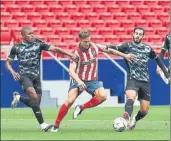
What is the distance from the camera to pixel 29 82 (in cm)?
1509

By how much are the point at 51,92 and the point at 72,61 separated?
9782 mm

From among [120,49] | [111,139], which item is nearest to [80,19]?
[120,49]

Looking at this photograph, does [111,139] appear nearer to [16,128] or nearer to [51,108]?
[16,128]

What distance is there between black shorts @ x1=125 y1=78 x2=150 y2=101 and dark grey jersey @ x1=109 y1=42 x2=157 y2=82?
7cm

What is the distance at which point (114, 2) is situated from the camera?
31.4 metres

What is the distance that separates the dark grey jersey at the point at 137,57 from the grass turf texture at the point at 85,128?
3.07 ft

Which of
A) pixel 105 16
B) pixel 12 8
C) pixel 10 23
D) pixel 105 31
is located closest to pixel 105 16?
pixel 105 16

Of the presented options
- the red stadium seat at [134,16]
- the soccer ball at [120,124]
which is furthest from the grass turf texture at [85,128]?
the red stadium seat at [134,16]

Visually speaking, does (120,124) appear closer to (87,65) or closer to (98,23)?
(87,65)

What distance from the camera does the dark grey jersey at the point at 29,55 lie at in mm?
15078

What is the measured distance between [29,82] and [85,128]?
1.26m

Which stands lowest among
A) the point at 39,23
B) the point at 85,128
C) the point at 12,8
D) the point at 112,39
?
the point at 112,39

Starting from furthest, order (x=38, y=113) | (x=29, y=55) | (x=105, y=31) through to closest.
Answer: (x=105, y=31)
(x=29, y=55)
(x=38, y=113)

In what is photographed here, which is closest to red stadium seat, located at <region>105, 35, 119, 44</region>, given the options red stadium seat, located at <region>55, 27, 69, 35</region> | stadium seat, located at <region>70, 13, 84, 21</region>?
red stadium seat, located at <region>55, 27, 69, 35</region>
